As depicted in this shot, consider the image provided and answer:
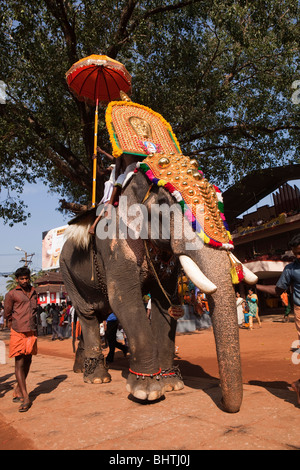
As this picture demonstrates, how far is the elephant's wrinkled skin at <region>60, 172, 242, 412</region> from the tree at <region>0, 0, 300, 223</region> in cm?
548

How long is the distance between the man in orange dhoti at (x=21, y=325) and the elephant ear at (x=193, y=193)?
6.38 feet

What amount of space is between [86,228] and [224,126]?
335 inches

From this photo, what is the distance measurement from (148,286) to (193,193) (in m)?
1.45

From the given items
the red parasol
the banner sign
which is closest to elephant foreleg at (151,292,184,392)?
the red parasol

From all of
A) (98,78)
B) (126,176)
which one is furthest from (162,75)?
(126,176)

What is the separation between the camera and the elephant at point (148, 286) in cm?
311

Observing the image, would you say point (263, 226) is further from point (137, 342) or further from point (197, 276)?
point (197, 276)

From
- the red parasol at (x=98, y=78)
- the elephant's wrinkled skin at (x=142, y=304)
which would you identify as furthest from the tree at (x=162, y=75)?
the elephant's wrinkled skin at (x=142, y=304)

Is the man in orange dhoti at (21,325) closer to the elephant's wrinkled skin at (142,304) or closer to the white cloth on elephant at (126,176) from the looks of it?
the elephant's wrinkled skin at (142,304)

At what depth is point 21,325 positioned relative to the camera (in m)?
4.17

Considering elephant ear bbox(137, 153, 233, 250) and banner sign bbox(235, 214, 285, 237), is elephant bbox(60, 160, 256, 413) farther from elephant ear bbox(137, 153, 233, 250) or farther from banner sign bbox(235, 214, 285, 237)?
banner sign bbox(235, 214, 285, 237)

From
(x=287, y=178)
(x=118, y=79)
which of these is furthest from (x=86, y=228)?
(x=287, y=178)
